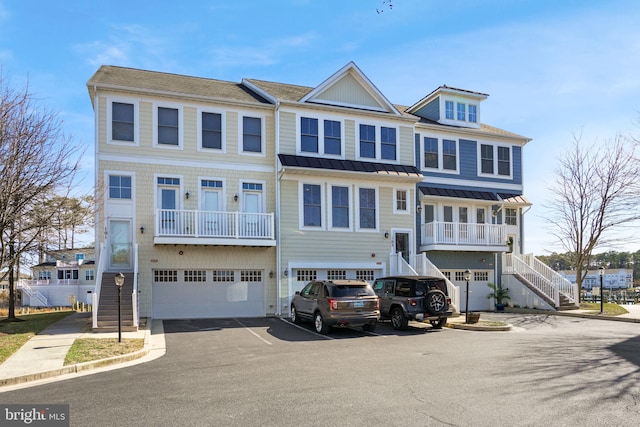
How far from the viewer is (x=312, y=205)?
2233 cm

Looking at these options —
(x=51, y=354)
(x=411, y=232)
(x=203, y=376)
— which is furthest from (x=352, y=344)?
(x=411, y=232)

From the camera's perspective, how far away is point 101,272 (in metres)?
17.9

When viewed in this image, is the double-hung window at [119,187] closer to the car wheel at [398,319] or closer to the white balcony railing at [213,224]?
the white balcony railing at [213,224]

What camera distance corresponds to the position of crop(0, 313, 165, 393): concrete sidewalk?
32.0 feet

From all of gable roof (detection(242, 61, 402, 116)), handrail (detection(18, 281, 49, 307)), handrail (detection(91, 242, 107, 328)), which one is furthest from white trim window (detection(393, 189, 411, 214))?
handrail (detection(18, 281, 49, 307))

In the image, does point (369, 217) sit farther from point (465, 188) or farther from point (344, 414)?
point (344, 414)

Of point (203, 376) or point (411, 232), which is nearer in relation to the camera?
point (203, 376)

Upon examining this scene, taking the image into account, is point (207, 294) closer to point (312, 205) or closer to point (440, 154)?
point (312, 205)

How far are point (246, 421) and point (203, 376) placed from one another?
10.4 ft

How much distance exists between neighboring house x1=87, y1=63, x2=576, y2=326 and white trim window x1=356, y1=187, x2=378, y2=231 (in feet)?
0.16

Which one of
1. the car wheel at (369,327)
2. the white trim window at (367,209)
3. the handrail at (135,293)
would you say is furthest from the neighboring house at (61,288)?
the car wheel at (369,327)

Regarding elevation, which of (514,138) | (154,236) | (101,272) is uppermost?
(514,138)

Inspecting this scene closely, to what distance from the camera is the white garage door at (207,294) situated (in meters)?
20.5

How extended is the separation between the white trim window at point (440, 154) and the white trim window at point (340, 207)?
486 centimetres
